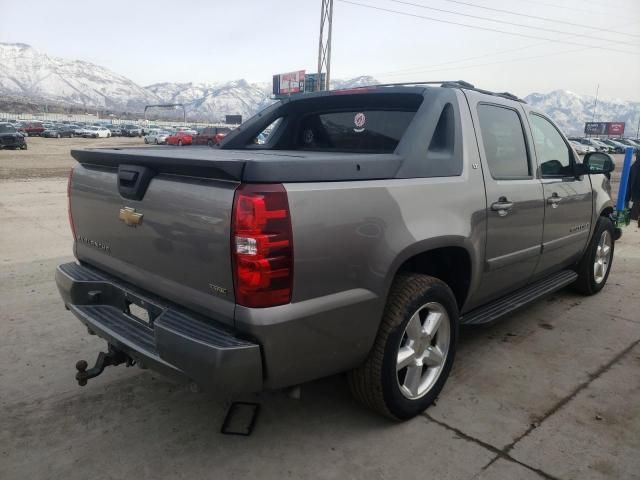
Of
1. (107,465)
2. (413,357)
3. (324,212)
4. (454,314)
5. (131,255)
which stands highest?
(324,212)

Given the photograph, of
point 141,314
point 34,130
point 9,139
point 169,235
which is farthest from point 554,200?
point 34,130

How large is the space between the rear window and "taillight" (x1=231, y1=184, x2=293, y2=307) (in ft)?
5.09

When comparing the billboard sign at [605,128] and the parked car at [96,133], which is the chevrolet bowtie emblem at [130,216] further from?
the billboard sign at [605,128]

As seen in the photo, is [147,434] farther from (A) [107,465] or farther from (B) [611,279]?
(B) [611,279]

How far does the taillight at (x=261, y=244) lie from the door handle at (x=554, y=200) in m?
2.48

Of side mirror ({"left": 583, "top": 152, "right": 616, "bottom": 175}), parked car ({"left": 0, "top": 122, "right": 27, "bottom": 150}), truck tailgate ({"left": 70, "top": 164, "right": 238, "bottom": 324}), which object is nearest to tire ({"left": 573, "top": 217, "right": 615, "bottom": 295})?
side mirror ({"left": 583, "top": 152, "right": 616, "bottom": 175})

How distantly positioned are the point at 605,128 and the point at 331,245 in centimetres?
11711

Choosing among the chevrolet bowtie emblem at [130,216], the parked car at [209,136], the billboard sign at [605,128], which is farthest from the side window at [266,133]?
the billboard sign at [605,128]

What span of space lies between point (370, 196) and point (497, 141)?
1.48m

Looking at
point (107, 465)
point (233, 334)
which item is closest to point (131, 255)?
point (233, 334)

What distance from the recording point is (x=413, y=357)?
2695 millimetres

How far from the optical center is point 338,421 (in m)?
2.74

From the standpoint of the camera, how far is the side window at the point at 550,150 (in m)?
3.75

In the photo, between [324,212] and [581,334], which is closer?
[324,212]
